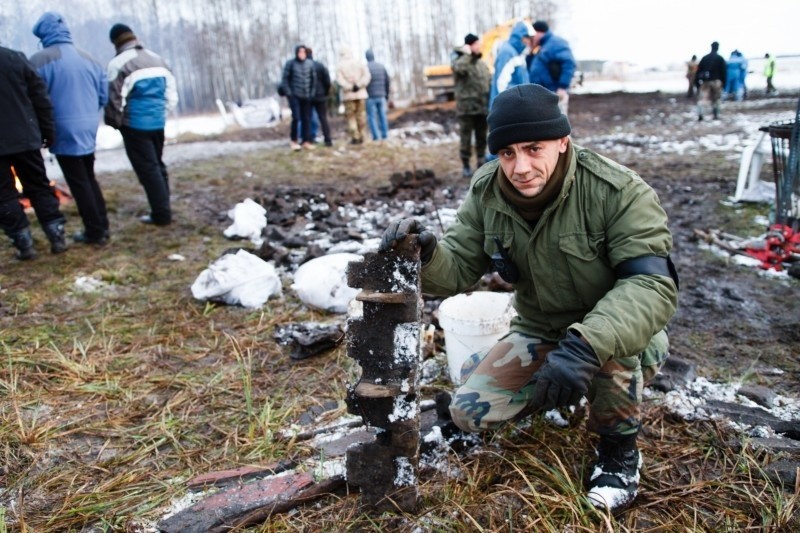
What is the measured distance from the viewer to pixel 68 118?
195 inches

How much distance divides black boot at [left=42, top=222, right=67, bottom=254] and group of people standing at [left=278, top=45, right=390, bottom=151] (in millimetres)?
5992

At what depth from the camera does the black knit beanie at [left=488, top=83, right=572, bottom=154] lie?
77.5 inches

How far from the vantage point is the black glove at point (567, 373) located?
169 centimetres

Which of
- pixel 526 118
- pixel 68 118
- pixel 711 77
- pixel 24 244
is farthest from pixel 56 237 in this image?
pixel 711 77

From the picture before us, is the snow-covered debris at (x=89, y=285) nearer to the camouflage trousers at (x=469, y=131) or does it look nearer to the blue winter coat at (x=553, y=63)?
the camouflage trousers at (x=469, y=131)

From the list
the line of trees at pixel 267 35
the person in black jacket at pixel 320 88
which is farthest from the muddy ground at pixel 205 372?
the line of trees at pixel 267 35

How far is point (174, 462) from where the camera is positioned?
2521 millimetres

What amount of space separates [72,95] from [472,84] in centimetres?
517

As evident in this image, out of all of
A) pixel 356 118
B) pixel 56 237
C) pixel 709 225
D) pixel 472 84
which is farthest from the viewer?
pixel 356 118

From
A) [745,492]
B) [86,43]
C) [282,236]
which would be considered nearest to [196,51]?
[86,43]

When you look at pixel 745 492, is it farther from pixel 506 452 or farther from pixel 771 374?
pixel 771 374

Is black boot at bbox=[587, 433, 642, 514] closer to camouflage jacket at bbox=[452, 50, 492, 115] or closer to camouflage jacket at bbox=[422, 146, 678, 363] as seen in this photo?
camouflage jacket at bbox=[422, 146, 678, 363]

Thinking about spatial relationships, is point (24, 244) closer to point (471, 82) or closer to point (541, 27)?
point (471, 82)

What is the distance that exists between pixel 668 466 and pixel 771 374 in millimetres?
1223
